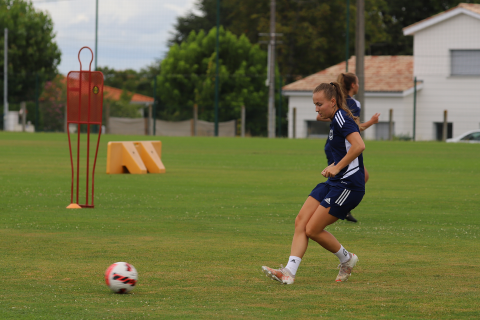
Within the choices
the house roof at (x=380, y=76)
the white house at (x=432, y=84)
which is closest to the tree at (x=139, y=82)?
the house roof at (x=380, y=76)

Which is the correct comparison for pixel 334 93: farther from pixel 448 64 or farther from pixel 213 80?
pixel 213 80

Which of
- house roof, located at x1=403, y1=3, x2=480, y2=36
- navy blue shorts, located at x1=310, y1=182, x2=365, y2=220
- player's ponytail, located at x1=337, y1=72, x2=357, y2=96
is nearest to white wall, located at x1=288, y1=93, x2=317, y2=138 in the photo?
house roof, located at x1=403, y1=3, x2=480, y2=36

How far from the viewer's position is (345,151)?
21.2ft

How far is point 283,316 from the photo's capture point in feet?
17.1

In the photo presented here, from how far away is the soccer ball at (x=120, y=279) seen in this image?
19.2 ft

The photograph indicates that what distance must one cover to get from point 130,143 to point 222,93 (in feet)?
98.7

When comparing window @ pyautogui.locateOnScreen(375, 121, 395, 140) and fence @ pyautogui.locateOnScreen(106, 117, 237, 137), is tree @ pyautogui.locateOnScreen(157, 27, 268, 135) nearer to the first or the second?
fence @ pyautogui.locateOnScreen(106, 117, 237, 137)

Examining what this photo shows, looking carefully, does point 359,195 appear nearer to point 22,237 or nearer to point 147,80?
point 22,237

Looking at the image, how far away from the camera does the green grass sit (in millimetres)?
5508

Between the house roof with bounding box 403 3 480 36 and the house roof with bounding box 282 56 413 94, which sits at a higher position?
the house roof with bounding box 403 3 480 36

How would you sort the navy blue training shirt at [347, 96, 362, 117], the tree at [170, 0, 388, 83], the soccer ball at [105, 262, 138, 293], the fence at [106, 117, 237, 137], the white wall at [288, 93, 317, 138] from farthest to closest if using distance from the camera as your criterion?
1. the tree at [170, 0, 388, 83]
2. the white wall at [288, 93, 317, 138]
3. the fence at [106, 117, 237, 137]
4. the navy blue training shirt at [347, 96, 362, 117]
5. the soccer ball at [105, 262, 138, 293]

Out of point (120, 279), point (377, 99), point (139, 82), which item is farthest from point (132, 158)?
point (139, 82)

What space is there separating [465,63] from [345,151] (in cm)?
4038

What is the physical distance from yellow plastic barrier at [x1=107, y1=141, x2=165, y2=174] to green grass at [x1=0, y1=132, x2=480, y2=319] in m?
0.49
